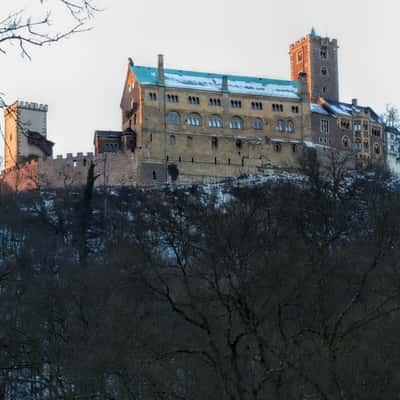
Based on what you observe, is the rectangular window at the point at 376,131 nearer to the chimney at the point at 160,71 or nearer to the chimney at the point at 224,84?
the chimney at the point at 224,84

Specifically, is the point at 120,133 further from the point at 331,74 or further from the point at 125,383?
the point at 125,383

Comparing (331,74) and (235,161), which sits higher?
(331,74)

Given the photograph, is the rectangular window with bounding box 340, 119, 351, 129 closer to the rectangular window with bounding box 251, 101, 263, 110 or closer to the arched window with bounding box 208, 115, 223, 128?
the rectangular window with bounding box 251, 101, 263, 110

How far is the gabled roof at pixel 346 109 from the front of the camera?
95438 millimetres

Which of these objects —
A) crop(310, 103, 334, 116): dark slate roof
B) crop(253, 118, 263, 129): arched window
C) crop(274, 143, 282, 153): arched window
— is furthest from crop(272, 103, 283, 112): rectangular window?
crop(310, 103, 334, 116): dark slate roof

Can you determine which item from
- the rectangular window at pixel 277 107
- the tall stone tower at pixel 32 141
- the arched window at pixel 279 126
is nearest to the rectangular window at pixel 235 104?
the rectangular window at pixel 277 107

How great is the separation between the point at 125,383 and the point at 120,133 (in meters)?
58.5

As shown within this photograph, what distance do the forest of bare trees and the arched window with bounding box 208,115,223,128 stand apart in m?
27.4

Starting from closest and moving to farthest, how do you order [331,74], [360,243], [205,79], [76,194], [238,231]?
[238,231] → [360,243] → [76,194] → [205,79] → [331,74]

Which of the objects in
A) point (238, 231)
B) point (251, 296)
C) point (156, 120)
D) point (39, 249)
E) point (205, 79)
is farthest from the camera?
point (205, 79)

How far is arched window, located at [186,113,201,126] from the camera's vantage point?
85.9m

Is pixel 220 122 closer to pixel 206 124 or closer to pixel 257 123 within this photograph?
pixel 206 124

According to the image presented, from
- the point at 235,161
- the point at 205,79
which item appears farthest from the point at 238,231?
the point at 205,79

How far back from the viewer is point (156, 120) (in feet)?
278
